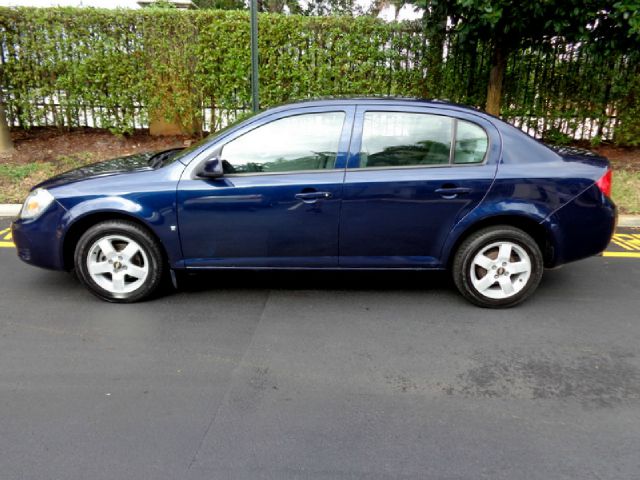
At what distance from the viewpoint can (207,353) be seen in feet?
11.2

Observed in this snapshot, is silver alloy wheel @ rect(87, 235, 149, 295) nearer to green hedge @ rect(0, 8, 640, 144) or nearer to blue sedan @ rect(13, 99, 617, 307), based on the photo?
blue sedan @ rect(13, 99, 617, 307)

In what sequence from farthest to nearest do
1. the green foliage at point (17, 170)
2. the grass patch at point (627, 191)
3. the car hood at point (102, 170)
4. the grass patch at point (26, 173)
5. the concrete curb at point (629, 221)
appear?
the green foliage at point (17, 170)
the grass patch at point (26, 173)
the grass patch at point (627, 191)
the concrete curb at point (629, 221)
the car hood at point (102, 170)

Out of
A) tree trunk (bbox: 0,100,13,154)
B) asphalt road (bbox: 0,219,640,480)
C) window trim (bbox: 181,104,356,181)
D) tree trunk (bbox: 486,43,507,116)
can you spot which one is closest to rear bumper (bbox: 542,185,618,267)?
asphalt road (bbox: 0,219,640,480)

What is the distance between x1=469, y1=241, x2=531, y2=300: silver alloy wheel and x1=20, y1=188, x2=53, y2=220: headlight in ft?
10.8

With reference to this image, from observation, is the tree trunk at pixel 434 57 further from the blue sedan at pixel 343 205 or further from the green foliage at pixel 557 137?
A: the blue sedan at pixel 343 205

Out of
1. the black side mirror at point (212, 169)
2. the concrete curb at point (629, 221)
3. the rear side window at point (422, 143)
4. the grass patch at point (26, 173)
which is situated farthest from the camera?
the grass patch at point (26, 173)

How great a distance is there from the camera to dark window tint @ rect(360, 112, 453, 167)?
396cm

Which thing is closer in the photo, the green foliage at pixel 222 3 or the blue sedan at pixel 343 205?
the blue sedan at pixel 343 205

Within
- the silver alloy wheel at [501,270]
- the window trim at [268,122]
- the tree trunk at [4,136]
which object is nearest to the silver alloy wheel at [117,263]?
the window trim at [268,122]

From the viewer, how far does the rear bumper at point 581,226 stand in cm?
396

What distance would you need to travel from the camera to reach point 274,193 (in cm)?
390

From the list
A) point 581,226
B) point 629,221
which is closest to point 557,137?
point 629,221

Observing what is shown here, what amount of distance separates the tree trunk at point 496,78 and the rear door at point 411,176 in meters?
4.82

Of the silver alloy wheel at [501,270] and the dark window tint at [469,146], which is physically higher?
the dark window tint at [469,146]
